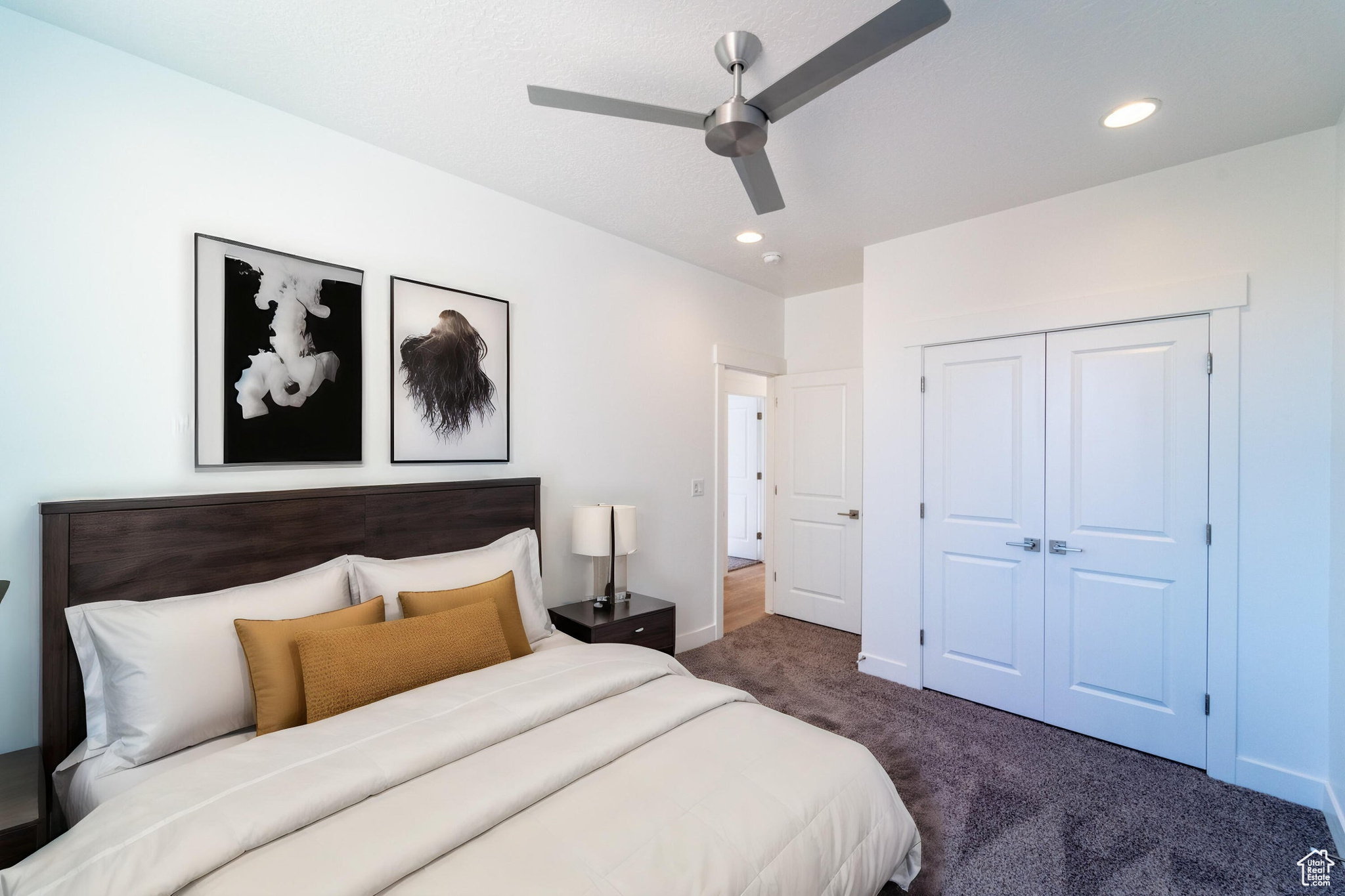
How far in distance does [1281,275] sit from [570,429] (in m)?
3.31

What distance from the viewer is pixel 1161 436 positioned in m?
2.60

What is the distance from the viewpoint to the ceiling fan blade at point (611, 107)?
1.63 m

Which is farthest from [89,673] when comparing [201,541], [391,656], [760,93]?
[760,93]

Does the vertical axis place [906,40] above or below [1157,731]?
above

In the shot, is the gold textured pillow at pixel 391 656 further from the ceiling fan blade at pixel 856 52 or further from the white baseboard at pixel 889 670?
the white baseboard at pixel 889 670

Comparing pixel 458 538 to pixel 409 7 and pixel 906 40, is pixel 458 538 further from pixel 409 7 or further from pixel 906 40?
pixel 906 40

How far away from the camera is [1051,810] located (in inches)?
86.6

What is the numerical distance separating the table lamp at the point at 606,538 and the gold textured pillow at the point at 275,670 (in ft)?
4.64

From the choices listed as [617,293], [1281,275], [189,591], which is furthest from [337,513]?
[1281,275]

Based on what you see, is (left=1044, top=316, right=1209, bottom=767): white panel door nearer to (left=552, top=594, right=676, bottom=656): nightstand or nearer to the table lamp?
(left=552, top=594, right=676, bottom=656): nightstand

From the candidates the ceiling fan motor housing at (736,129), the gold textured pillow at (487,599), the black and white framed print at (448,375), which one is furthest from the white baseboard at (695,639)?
the ceiling fan motor housing at (736,129)

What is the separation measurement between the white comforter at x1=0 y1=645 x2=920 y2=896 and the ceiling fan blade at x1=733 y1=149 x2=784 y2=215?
1.75 meters

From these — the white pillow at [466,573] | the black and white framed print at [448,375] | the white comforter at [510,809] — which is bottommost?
the white comforter at [510,809]

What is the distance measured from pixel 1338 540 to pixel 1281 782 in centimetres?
103
